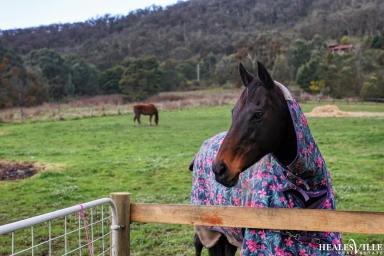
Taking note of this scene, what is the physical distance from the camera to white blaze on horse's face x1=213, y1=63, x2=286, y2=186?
7.80 feet

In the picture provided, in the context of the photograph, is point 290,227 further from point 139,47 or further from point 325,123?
point 139,47

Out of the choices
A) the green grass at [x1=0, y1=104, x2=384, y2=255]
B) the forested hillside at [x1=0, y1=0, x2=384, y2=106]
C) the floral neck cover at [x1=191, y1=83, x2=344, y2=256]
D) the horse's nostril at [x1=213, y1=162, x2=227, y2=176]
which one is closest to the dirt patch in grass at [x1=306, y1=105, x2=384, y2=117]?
the green grass at [x1=0, y1=104, x2=384, y2=255]

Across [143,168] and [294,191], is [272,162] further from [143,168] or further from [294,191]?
[143,168]

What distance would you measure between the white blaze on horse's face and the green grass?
315 cm

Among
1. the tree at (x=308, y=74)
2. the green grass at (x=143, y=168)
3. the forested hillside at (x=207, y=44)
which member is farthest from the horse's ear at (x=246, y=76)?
the tree at (x=308, y=74)

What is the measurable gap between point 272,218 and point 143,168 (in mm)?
8616

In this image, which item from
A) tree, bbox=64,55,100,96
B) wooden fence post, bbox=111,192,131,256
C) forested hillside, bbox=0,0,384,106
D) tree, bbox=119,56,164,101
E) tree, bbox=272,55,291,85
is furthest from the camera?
tree, bbox=64,55,100,96

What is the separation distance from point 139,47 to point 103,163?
3478 inches

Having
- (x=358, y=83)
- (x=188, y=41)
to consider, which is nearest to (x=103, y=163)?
(x=358, y=83)

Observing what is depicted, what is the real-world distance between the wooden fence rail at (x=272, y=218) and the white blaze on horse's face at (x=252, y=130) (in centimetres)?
40

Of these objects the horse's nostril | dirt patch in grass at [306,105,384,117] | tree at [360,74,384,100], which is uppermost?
tree at [360,74,384,100]

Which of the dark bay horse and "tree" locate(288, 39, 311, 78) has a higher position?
"tree" locate(288, 39, 311, 78)

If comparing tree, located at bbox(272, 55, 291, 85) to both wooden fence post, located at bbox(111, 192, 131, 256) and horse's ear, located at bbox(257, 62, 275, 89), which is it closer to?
wooden fence post, located at bbox(111, 192, 131, 256)

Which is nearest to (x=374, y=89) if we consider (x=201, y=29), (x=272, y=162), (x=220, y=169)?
(x=272, y=162)
